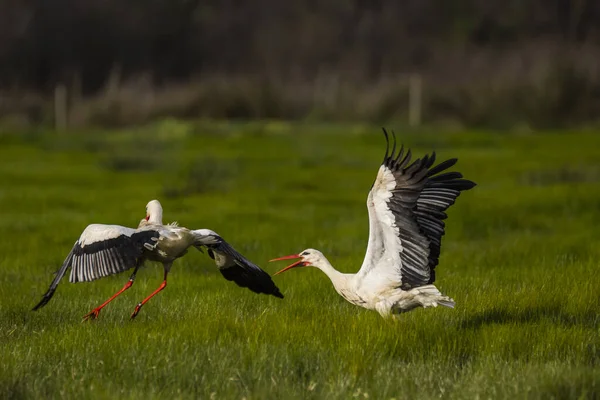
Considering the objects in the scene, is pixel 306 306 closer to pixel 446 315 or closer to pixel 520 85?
pixel 446 315

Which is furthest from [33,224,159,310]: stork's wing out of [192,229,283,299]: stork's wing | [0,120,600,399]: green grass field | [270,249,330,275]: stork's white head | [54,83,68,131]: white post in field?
[54,83,68,131]: white post in field

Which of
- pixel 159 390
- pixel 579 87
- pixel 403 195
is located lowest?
pixel 159 390

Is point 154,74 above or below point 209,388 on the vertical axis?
above

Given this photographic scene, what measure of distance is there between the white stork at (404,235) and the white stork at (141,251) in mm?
979

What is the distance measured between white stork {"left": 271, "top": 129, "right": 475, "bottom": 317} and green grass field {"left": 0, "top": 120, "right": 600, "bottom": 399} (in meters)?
0.20

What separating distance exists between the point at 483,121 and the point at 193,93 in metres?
9.86

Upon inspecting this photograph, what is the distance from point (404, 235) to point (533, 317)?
128cm

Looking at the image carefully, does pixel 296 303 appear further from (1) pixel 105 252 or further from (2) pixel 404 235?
(1) pixel 105 252

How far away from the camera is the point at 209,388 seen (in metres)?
5.55

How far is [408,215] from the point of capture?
672 centimetres

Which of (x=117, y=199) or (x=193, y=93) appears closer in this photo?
(x=117, y=199)

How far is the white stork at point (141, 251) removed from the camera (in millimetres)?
6773

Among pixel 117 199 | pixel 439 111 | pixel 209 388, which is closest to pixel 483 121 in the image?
pixel 439 111

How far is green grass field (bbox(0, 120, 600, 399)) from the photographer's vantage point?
5.70m
